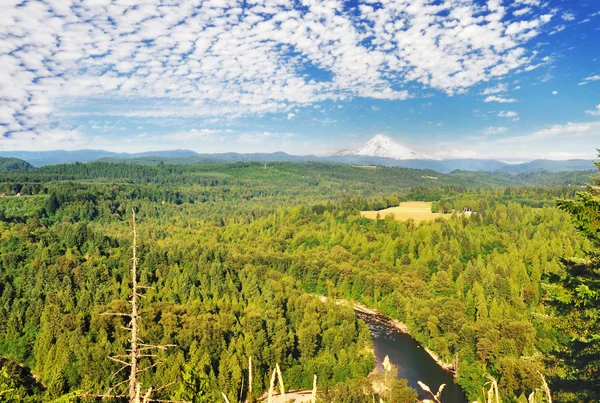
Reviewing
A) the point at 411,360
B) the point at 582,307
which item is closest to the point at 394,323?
the point at 411,360

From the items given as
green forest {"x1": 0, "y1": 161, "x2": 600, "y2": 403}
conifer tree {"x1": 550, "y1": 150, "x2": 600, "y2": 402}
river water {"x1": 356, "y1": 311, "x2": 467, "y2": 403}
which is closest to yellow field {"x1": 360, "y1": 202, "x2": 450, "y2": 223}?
green forest {"x1": 0, "y1": 161, "x2": 600, "y2": 403}

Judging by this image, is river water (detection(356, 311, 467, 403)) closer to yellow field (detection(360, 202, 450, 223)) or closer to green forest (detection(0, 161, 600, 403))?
green forest (detection(0, 161, 600, 403))

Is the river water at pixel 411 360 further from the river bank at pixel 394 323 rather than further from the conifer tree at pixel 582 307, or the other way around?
the conifer tree at pixel 582 307

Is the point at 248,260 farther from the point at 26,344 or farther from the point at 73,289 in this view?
the point at 26,344

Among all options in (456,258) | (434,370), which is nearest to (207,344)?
(434,370)

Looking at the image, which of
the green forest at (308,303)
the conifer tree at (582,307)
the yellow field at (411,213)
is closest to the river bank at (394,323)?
the green forest at (308,303)
